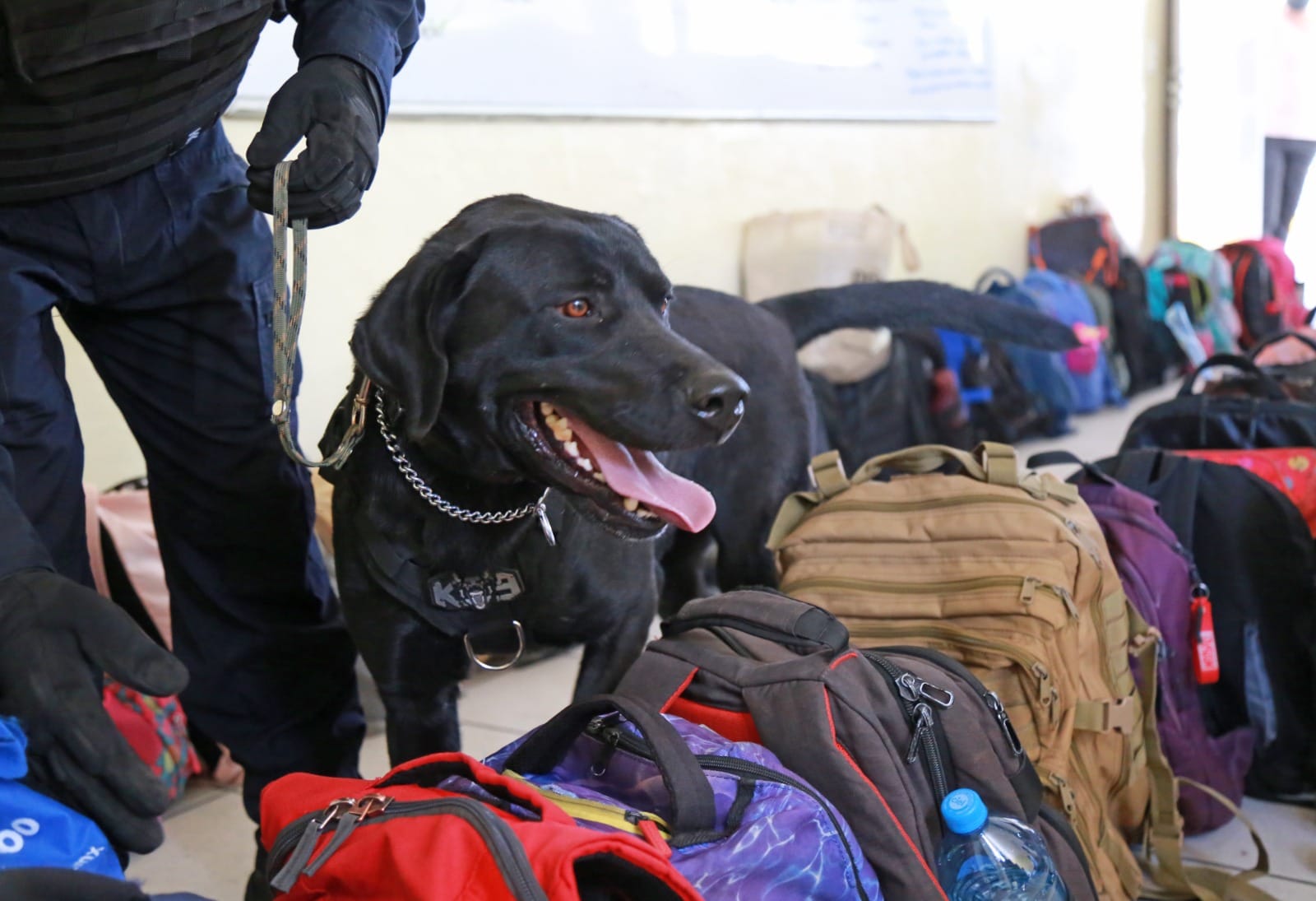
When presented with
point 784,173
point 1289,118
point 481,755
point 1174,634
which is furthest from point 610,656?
point 1289,118

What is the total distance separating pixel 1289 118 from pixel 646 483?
6.90 m

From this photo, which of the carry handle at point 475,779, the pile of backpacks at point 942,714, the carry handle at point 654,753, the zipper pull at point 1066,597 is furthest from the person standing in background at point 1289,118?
the carry handle at point 475,779

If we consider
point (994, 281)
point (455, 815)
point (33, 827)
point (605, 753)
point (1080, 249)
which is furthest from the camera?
point (1080, 249)

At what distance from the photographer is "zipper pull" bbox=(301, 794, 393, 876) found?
980 millimetres

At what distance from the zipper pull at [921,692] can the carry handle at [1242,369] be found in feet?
3.41

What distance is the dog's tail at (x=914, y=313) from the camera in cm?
207

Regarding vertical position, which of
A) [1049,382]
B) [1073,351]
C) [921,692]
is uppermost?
[921,692]

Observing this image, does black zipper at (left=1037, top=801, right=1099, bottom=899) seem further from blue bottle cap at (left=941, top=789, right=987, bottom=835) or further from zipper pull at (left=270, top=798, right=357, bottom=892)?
zipper pull at (left=270, top=798, right=357, bottom=892)

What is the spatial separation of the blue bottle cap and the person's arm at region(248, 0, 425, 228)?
892mm

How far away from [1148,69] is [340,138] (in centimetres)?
660

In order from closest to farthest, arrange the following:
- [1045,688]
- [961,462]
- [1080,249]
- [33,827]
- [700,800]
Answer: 1. [33,827]
2. [700,800]
3. [1045,688]
4. [961,462]
5. [1080,249]

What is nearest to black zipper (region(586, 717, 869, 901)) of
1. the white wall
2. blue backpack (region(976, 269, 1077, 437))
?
the white wall

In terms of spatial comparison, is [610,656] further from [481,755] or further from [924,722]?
[481,755]

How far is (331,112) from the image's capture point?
1292mm
